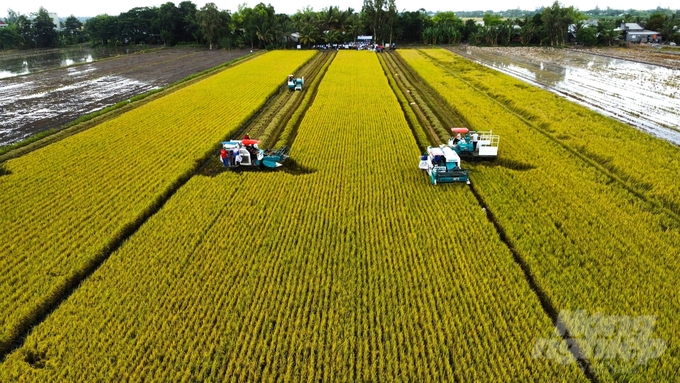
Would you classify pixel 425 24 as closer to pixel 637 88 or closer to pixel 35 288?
pixel 637 88

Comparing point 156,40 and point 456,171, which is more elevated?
point 156,40

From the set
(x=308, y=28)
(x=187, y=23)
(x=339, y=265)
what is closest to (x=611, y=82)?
(x=339, y=265)

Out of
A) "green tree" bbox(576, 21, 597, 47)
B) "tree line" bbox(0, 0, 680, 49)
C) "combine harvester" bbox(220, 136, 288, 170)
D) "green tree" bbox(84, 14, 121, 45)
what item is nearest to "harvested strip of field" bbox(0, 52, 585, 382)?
"combine harvester" bbox(220, 136, 288, 170)

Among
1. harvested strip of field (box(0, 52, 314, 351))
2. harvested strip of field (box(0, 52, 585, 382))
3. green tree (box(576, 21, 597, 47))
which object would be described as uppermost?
green tree (box(576, 21, 597, 47))

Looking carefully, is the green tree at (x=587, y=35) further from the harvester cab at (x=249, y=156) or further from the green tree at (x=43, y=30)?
the green tree at (x=43, y=30)

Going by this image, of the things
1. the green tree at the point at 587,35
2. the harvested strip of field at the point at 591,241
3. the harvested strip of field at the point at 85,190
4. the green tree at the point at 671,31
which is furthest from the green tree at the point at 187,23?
the green tree at the point at 671,31

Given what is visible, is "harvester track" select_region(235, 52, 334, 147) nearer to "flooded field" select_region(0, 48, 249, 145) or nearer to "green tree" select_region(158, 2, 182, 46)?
"flooded field" select_region(0, 48, 249, 145)

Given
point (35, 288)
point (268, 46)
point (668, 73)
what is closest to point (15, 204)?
point (35, 288)
